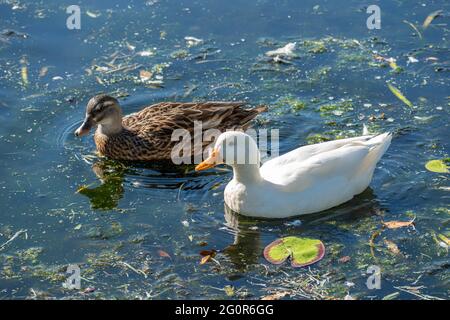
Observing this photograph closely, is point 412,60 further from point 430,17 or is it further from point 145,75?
point 145,75

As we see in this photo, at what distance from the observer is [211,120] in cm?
1017

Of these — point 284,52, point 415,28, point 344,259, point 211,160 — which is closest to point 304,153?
point 211,160

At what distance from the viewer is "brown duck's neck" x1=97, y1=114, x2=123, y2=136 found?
10188mm

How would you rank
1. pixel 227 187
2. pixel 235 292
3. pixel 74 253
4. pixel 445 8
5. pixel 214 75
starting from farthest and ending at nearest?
pixel 445 8
pixel 214 75
pixel 227 187
pixel 74 253
pixel 235 292

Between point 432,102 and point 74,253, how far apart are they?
4878 millimetres

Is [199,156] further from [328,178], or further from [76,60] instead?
[76,60]

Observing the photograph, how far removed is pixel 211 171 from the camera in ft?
31.9

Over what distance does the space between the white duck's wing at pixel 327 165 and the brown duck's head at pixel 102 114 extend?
6.69 feet

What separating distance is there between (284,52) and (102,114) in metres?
2.95

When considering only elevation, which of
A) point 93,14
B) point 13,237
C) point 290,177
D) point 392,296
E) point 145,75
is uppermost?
point 93,14

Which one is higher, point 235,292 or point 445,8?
point 445,8

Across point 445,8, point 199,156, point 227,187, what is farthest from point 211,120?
point 445,8

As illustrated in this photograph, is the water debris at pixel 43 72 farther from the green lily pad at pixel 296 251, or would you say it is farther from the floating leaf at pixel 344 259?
the floating leaf at pixel 344 259

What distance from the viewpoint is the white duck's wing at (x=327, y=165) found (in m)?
8.73
